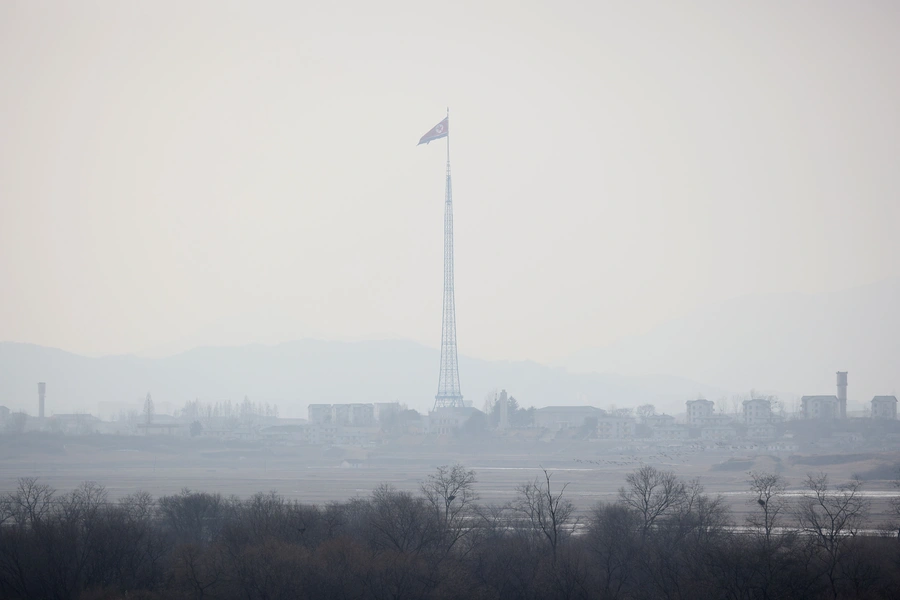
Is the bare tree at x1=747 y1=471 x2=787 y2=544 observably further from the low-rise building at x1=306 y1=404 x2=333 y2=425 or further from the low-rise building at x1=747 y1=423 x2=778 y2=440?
the low-rise building at x1=306 y1=404 x2=333 y2=425

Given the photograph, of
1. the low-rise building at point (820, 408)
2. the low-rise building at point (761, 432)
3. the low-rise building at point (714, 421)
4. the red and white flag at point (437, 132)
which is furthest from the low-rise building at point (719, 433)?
the red and white flag at point (437, 132)

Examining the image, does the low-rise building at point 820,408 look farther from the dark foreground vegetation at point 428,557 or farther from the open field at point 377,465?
the dark foreground vegetation at point 428,557

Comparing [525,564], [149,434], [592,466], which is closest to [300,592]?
[525,564]

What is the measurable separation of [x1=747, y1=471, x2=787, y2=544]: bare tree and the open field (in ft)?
4.05

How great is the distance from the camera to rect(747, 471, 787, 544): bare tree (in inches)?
1852

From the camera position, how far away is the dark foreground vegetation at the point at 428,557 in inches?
1499

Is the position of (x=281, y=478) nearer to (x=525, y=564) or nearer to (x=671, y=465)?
(x=671, y=465)

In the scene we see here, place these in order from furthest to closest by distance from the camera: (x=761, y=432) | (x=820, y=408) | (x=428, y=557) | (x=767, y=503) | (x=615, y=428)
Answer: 1. (x=820, y=408)
2. (x=615, y=428)
3. (x=761, y=432)
4. (x=767, y=503)
5. (x=428, y=557)

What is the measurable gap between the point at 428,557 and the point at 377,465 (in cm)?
7313

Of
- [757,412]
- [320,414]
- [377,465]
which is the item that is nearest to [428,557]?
[377,465]

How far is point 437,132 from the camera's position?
13250 centimetres

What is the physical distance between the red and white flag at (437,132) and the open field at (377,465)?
3364 centimetres

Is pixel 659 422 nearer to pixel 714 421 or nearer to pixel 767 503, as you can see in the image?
pixel 714 421

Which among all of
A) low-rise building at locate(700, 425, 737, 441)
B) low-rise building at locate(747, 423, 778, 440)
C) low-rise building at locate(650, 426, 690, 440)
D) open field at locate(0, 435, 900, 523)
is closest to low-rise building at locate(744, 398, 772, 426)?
low-rise building at locate(747, 423, 778, 440)
